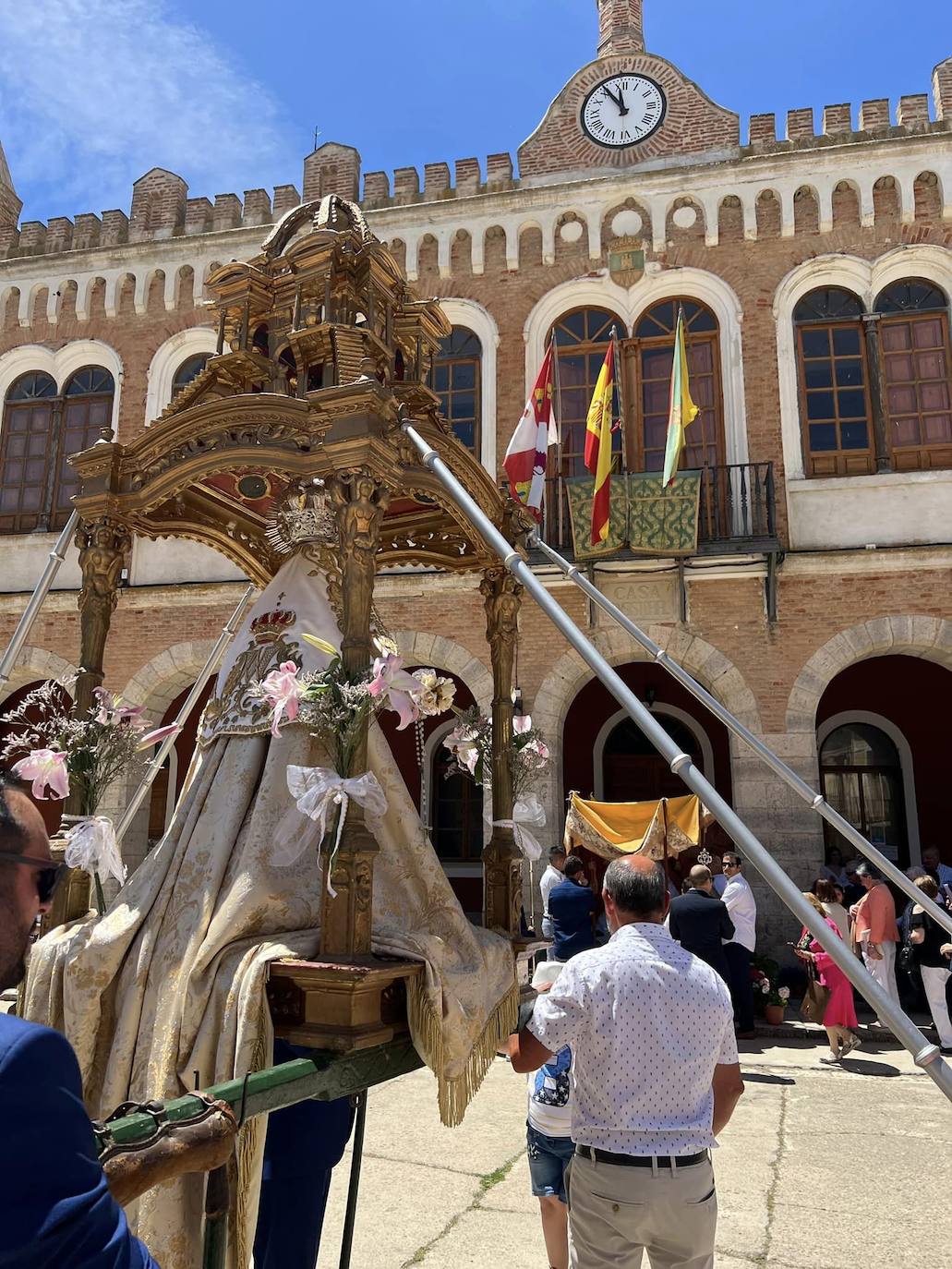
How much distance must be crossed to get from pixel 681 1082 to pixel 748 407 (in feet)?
38.5

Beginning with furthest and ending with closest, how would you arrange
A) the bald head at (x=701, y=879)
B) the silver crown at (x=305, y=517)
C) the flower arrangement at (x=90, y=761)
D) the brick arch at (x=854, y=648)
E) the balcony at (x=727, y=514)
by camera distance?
the balcony at (x=727, y=514) → the brick arch at (x=854, y=648) → the bald head at (x=701, y=879) → the silver crown at (x=305, y=517) → the flower arrangement at (x=90, y=761)

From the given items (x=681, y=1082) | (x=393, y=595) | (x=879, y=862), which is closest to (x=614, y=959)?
(x=681, y=1082)

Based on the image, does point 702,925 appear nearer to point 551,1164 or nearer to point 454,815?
point 551,1164

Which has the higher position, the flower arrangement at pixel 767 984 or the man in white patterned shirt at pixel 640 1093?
the man in white patterned shirt at pixel 640 1093

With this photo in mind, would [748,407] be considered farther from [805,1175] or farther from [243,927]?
[243,927]

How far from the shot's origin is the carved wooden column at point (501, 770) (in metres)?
4.96

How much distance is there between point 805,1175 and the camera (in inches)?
211

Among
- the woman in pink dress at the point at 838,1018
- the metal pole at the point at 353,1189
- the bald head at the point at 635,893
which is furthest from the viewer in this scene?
the woman in pink dress at the point at 838,1018

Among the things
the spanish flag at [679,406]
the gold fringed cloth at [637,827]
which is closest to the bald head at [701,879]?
the gold fringed cloth at [637,827]

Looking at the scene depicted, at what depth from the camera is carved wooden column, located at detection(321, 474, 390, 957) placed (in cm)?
329

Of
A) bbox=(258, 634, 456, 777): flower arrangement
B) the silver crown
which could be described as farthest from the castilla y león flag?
bbox=(258, 634, 456, 777): flower arrangement

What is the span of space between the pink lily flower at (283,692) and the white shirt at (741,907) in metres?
7.38

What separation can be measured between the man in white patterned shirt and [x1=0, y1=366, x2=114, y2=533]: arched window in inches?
554

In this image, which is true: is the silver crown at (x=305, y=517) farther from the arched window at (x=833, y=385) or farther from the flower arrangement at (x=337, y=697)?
the arched window at (x=833, y=385)
